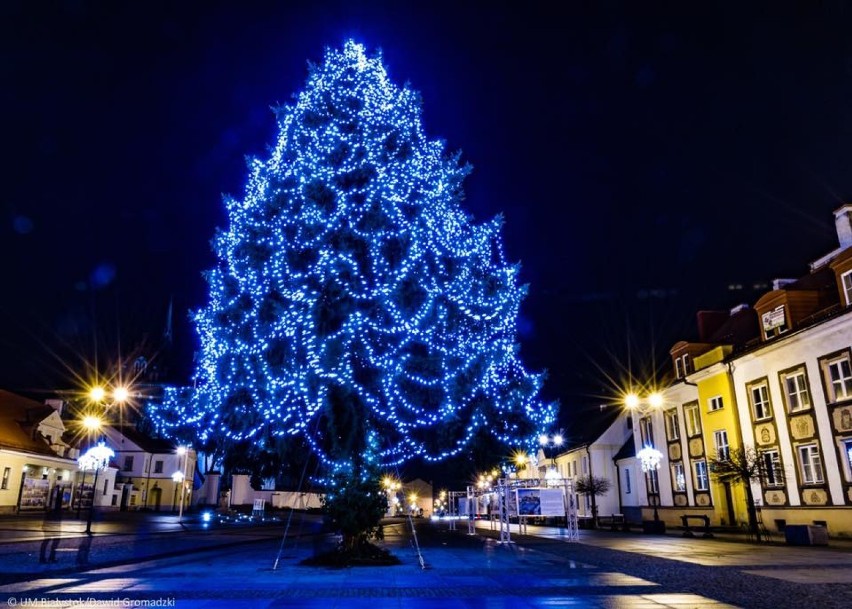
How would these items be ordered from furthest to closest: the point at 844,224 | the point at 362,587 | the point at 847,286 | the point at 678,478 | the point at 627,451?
1. the point at 627,451
2. the point at 678,478
3. the point at 844,224
4. the point at 847,286
5. the point at 362,587

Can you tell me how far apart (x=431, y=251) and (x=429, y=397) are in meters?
4.12

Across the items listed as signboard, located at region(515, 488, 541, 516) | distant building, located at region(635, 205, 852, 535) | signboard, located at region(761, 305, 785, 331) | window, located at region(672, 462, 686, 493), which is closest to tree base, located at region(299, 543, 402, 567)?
signboard, located at region(515, 488, 541, 516)

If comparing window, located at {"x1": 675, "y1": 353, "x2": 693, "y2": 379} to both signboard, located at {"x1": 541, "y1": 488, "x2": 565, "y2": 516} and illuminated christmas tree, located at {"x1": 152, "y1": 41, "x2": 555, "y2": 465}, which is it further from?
illuminated christmas tree, located at {"x1": 152, "y1": 41, "x2": 555, "y2": 465}

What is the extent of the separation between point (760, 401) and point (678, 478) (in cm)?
970

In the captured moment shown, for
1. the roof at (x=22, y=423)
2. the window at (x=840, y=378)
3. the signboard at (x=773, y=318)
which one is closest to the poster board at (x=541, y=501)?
the window at (x=840, y=378)

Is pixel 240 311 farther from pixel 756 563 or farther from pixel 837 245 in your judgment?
pixel 837 245

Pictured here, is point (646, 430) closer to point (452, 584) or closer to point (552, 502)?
point (552, 502)

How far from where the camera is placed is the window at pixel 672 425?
37.3 meters

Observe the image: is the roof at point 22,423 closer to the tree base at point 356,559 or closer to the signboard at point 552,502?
the tree base at point 356,559

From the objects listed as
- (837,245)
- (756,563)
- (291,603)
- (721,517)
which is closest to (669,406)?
(721,517)

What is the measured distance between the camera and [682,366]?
36781 millimetres

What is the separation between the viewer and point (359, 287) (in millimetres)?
15594

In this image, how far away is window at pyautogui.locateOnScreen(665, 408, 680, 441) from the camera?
37.3 m

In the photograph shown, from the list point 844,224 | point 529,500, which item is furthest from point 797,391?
point 529,500
